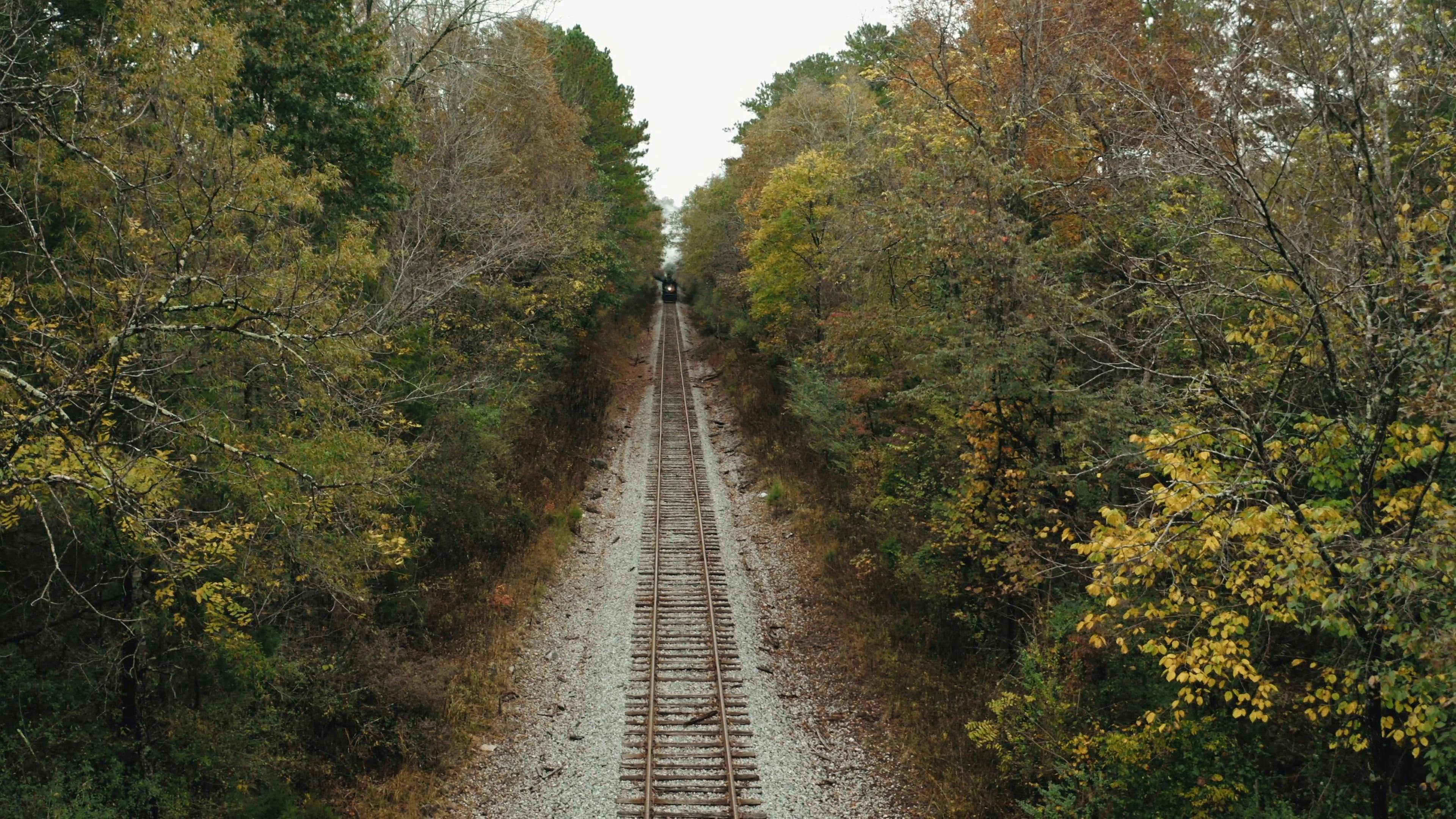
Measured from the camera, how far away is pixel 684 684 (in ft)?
44.8

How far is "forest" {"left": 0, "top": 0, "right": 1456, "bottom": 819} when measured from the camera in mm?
6297

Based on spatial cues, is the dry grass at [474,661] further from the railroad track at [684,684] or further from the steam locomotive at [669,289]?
the steam locomotive at [669,289]

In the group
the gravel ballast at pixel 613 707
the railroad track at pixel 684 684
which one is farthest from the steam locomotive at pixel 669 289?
the gravel ballast at pixel 613 707

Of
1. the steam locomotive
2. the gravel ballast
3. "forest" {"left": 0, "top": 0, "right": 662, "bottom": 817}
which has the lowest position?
the gravel ballast

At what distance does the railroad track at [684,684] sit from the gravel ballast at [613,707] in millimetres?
220

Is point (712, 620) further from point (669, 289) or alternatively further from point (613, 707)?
point (669, 289)

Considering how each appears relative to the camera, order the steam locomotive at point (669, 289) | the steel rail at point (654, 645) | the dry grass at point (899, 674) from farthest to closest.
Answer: the steam locomotive at point (669, 289)
the dry grass at point (899, 674)
the steel rail at point (654, 645)

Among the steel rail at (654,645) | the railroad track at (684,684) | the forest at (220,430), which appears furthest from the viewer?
the steel rail at (654,645)

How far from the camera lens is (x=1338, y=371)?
6.79 meters

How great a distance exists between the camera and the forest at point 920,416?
6297mm

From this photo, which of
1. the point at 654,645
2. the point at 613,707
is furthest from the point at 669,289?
the point at 613,707

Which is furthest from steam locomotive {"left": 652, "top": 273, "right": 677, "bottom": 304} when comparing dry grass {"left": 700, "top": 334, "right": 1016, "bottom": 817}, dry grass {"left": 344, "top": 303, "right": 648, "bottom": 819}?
dry grass {"left": 700, "top": 334, "right": 1016, "bottom": 817}

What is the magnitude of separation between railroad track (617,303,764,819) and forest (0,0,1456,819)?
8.25ft

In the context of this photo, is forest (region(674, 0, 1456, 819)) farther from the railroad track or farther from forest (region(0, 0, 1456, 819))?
the railroad track
